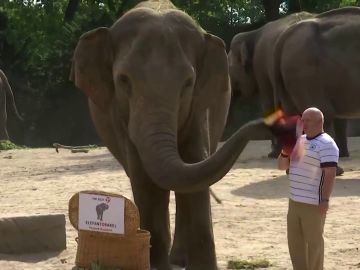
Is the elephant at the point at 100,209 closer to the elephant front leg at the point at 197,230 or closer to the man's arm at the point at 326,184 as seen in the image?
the elephant front leg at the point at 197,230

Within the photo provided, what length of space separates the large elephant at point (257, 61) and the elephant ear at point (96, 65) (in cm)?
869

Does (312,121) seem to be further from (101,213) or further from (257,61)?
(257,61)

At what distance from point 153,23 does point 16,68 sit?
24796 millimetres

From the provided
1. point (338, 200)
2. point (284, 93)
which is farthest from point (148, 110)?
point (284, 93)

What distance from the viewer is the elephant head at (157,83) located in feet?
20.2

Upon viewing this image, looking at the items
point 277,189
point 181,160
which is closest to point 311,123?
point 181,160

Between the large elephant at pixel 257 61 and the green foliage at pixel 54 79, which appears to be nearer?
the large elephant at pixel 257 61

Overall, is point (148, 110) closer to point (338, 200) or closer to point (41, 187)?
point (338, 200)

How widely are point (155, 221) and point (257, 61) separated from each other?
10093 millimetres

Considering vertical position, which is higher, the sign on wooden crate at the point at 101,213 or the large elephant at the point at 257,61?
the large elephant at the point at 257,61

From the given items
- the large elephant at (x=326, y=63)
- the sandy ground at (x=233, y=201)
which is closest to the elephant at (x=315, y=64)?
the large elephant at (x=326, y=63)

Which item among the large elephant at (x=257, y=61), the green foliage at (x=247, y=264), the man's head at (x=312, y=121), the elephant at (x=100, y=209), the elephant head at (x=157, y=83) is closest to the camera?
the elephant head at (x=157, y=83)

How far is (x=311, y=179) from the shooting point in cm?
627

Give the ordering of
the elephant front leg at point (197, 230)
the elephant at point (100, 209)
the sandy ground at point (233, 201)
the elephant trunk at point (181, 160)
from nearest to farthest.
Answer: the elephant trunk at point (181, 160), the elephant at point (100, 209), the elephant front leg at point (197, 230), the sandy ground at point (233, 201)
